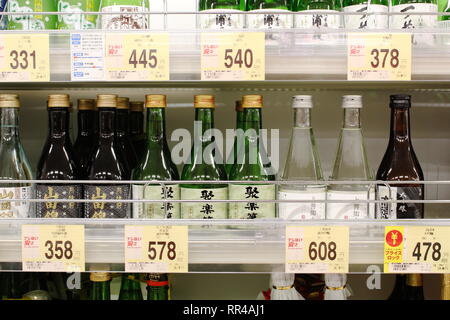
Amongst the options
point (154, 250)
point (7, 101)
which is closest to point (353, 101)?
point (154, 250)

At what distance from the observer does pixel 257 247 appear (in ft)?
2.90

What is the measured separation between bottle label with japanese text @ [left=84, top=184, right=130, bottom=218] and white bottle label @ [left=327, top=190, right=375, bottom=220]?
46cm

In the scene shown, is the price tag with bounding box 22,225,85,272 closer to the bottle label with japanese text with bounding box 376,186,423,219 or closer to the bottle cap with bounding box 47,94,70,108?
the bottle cap with bounding box 47,94,70,108

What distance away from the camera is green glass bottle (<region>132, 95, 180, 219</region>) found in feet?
3.34

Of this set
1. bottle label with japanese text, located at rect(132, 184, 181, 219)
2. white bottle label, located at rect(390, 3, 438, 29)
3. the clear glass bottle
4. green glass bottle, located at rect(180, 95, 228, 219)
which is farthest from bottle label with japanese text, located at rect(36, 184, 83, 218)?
white bottle label, located at rect(390, 3, 438, 29)

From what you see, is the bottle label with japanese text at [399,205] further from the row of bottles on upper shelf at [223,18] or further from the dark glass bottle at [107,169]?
the dark glass bottle at [107,169]

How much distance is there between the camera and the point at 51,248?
34.7 inches

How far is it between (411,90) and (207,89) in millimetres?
618

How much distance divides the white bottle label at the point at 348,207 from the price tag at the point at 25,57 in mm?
647

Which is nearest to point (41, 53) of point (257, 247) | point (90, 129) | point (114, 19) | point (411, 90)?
point (114, 19)

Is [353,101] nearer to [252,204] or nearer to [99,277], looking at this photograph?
[252,204]
